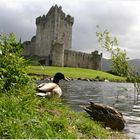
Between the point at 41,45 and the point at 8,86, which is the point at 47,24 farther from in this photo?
the point at 8,86

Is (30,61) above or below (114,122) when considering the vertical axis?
above

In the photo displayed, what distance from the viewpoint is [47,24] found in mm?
130500

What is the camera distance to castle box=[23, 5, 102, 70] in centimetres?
12569

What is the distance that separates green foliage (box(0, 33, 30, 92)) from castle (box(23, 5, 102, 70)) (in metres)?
110

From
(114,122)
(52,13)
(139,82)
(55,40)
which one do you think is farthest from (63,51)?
(114,122)

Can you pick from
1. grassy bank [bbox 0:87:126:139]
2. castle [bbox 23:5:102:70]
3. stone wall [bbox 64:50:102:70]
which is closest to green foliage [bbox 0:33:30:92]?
grassy bank [bbox 0:87:126:139]

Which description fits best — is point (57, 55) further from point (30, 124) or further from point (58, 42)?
point (30, 124)

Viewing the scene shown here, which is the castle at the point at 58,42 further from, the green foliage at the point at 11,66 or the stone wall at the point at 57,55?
the green foliage at the point at 11,66

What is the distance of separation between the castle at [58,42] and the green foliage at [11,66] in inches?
4318

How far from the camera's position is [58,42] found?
121m

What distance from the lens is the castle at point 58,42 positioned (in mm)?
125688

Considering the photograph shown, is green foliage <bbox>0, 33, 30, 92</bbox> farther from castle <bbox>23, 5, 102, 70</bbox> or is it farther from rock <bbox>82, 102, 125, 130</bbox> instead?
castle <bbox>23, 5, 102, 70</bbox>

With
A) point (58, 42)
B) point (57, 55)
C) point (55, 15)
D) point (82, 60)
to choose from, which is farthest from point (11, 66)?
point (82, 60)

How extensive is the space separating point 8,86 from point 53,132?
2995mm
